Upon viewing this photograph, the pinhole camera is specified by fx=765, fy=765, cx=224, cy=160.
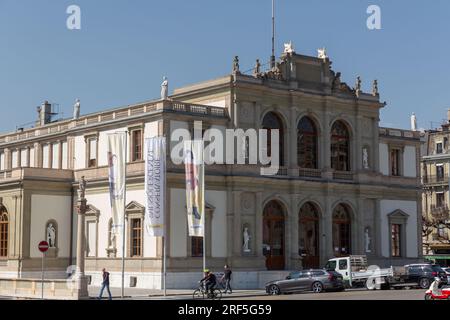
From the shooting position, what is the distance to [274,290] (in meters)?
43.2

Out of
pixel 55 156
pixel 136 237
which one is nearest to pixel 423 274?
pixel 136 237

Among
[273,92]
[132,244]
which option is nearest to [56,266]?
[132,244]

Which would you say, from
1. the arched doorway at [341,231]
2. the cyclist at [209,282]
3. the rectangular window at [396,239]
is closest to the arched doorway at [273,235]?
the arched doorway at [341,231]

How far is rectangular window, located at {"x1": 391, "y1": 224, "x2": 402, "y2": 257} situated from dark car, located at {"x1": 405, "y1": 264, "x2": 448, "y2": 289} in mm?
13724

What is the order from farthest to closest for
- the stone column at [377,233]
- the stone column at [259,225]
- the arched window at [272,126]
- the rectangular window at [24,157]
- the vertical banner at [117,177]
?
the rectangular window at [24,157], the stone column at [377,233], the arched window at [272,126], the stone column at [259,225], the vertical banner at [117,177]

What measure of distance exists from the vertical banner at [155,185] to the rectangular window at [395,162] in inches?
955

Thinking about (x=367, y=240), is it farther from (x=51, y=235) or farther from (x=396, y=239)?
(x=51, y=235)

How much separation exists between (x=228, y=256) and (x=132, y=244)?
6174 mm

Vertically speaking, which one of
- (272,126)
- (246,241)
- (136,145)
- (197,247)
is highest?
(272,126)

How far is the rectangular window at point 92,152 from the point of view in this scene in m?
53.0

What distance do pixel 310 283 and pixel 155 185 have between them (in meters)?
10.4

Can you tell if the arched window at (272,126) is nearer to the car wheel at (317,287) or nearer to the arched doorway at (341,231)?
the arched doorway at (341,231)

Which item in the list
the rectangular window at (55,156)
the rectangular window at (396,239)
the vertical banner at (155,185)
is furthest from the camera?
the rectangular window at (396,239)
